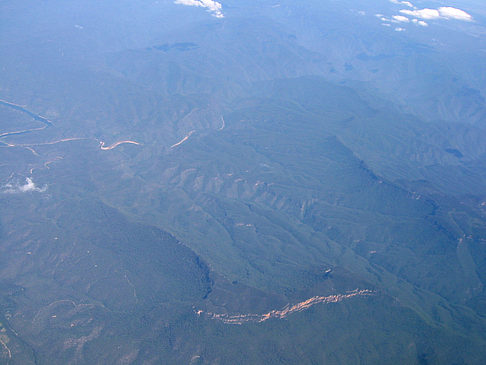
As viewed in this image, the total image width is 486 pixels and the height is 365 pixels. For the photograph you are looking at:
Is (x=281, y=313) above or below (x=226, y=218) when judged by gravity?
above

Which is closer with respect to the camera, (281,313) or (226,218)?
(281,313)

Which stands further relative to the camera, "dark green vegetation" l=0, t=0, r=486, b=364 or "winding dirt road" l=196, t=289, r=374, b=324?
"winding dirt road" l=196, t=289, r=374, b=324

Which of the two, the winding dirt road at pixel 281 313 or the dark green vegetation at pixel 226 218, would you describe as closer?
the dark green vegetation at pixel 226 218

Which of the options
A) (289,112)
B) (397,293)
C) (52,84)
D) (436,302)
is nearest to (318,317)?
(397,293)

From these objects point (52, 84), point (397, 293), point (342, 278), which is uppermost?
point (342, 278)

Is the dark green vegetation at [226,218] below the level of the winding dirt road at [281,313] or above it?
below

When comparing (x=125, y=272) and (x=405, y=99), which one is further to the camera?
(x=405, y=99)

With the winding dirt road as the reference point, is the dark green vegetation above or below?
below

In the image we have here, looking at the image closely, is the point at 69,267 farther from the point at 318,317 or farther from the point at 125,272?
the point at 318,317
